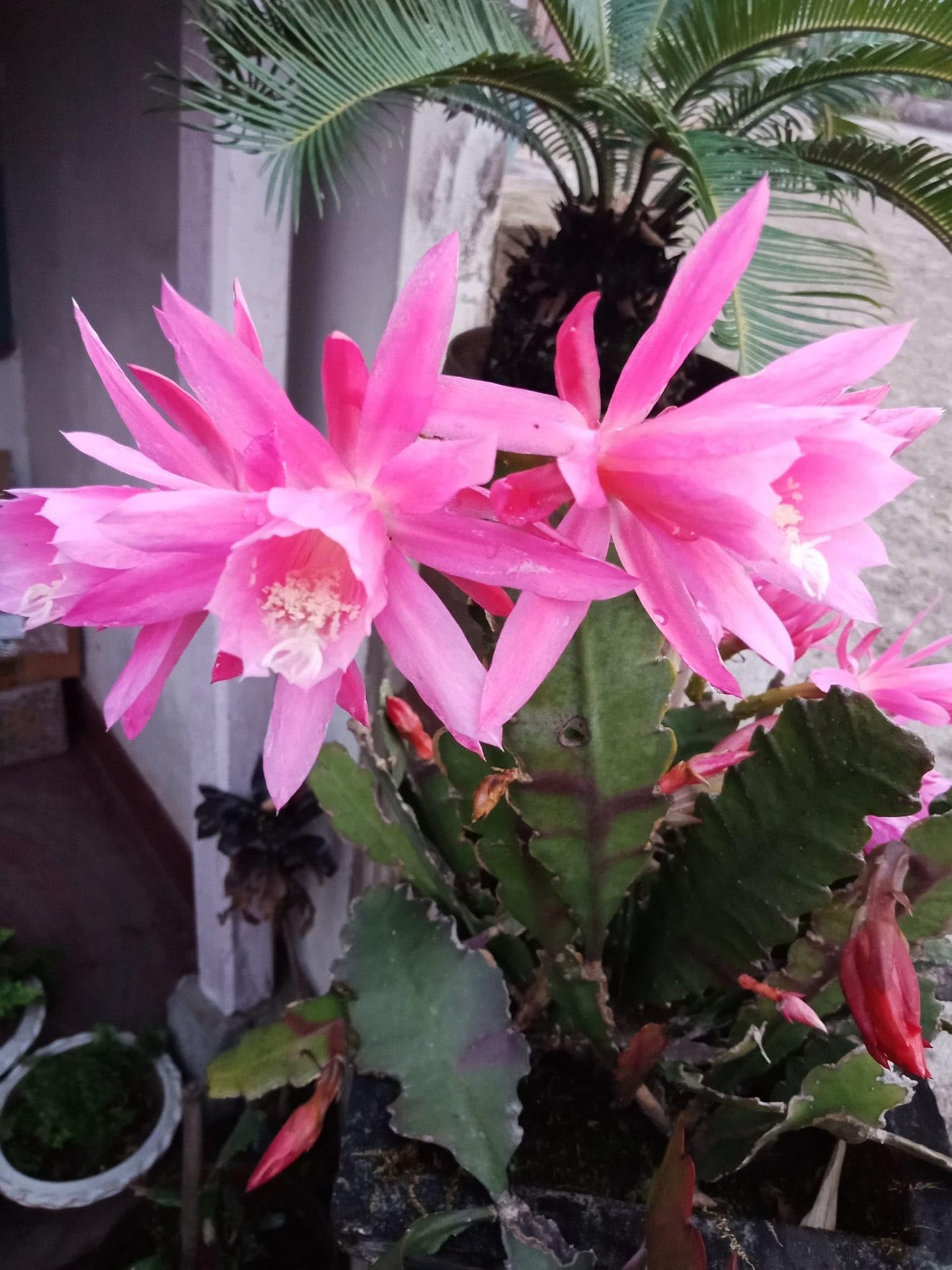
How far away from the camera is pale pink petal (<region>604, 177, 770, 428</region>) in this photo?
10.8 inches

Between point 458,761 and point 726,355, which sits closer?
point 458,761

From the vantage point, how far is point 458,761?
0.55 m

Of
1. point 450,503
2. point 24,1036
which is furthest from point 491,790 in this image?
point 24,1036

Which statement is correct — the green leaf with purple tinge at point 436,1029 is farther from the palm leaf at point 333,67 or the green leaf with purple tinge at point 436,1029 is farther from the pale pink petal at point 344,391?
the palm leaf at point 333,67

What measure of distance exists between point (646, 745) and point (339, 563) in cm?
21

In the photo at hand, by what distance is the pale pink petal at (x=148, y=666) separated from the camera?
339mm

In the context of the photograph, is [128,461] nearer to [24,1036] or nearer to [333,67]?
[333,67]

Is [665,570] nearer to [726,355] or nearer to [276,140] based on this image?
[276,140]

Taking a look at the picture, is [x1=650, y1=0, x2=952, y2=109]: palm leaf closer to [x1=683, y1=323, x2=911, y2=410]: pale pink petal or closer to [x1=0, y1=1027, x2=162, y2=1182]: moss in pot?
[x1=683, y1=323, x2=911, y2=410]: pale pink petal

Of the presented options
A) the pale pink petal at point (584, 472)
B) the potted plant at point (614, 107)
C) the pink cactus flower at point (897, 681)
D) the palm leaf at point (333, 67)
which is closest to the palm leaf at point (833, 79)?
the potted plant at point (614, 107)

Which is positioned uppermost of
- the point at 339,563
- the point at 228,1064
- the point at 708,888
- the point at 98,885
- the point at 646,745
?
the point at 339,563

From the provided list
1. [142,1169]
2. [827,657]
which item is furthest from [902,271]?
[142,1169]

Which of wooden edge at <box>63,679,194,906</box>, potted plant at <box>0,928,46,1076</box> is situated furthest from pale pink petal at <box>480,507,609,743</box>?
wooden edge at <box>63,679,194,906</box>

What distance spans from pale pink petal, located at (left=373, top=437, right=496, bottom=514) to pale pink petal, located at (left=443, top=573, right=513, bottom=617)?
37 millimetres
